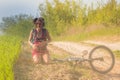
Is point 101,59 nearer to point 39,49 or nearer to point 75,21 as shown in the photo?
point 39,49

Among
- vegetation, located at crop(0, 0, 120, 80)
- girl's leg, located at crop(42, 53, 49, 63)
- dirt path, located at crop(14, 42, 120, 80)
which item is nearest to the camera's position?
dirt path, located at crop(14, 42, 120, 80)

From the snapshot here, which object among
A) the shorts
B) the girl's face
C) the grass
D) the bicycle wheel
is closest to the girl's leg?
the shorts

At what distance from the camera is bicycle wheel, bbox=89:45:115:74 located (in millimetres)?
10719

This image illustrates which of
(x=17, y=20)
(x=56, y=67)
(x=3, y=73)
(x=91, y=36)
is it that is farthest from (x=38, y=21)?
(x=17, y=20)

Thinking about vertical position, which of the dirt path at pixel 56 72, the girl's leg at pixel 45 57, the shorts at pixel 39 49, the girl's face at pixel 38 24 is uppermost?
the girl's face at pixel 38 24

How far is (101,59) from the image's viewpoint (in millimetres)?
10711

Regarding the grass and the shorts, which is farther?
the grass

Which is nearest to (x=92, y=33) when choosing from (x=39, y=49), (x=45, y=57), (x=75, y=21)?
(x=75, y=21)

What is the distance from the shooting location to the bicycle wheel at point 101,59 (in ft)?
35.2

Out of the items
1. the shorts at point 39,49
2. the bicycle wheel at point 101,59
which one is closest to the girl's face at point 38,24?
the shorts at point 39,49

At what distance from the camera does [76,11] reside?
43.2 m

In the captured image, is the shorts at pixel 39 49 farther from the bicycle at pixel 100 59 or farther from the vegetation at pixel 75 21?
the vegetation at pixel 75 21

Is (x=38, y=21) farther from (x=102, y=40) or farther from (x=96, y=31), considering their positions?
(x=96, y=31)

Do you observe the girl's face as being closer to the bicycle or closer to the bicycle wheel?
the bicycle
